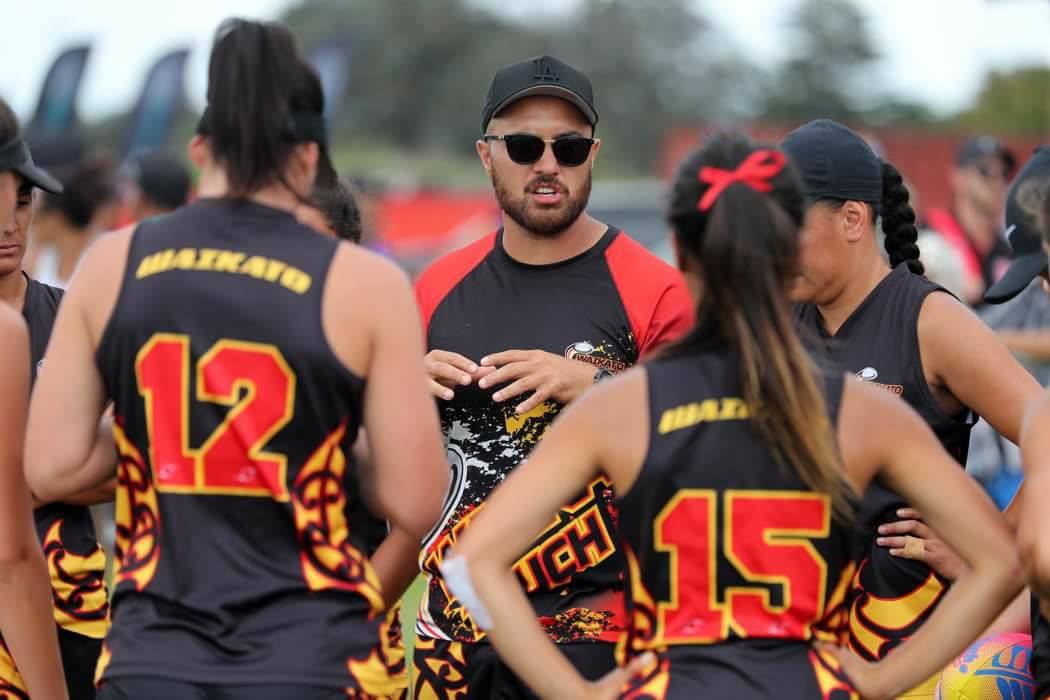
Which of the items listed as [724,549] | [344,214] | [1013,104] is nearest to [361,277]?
[724,549]

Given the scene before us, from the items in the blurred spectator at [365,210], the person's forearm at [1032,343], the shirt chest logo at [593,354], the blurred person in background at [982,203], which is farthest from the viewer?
the blurred person in background at [982,203]

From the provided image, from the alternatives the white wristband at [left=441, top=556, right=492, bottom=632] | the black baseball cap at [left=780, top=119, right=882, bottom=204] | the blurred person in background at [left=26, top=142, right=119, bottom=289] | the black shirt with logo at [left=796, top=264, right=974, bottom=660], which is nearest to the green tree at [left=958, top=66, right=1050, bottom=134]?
the blurred person in background at [left=26, top=142, right=119, bottom=289]

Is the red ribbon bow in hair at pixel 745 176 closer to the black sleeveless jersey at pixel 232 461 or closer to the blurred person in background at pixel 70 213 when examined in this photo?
the black sleeveless jersey at pixel 232 461

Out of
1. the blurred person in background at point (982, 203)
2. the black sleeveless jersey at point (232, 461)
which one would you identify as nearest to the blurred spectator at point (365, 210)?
Result: the black sleeveless jersey at point (232, 461)

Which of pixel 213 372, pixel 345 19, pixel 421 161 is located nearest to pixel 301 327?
pixel 213 372

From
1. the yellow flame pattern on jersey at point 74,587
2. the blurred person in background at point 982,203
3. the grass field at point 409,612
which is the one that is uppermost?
the blurred person in background at point 982,203

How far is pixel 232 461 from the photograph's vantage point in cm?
336

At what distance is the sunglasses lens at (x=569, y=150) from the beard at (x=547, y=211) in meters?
0.06

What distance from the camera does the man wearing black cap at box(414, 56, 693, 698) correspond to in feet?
15.7

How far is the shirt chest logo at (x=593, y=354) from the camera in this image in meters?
4.87

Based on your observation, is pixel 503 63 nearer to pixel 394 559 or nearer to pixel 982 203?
pixel 982 203

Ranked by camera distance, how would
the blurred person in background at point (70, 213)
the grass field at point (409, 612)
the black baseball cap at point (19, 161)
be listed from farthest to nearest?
the grass field at point (409, 612), the blurred person in background at point (70, 213), the black baseball cap at point (19, 161)

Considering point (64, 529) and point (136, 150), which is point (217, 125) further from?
point (136, 150)

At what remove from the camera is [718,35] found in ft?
282
